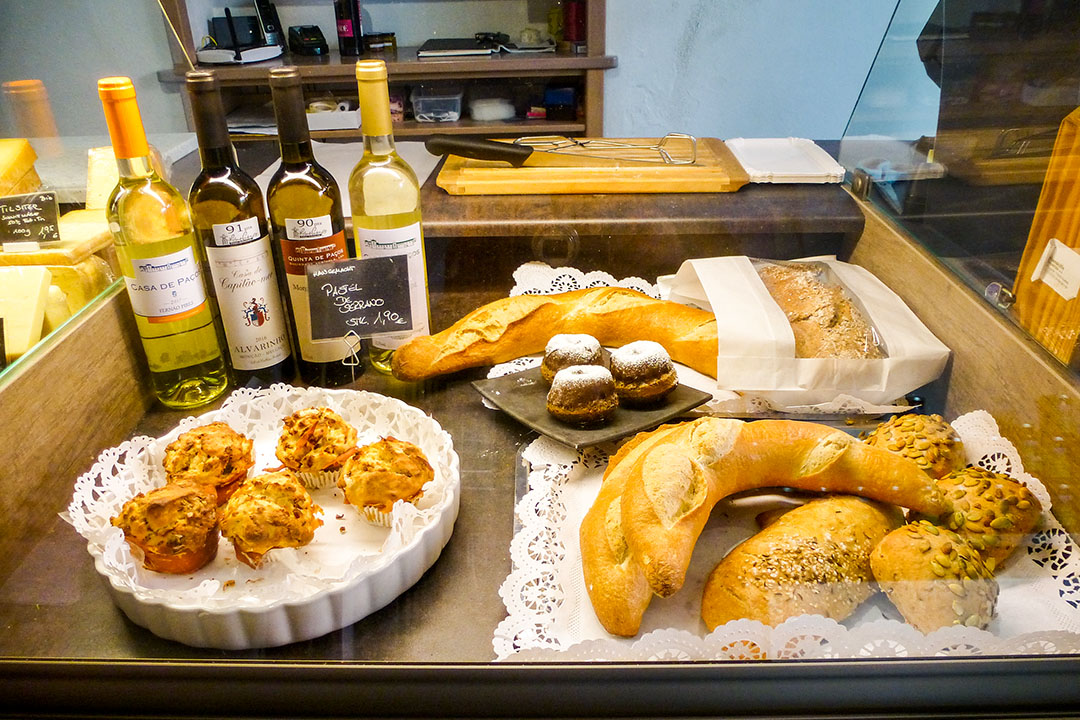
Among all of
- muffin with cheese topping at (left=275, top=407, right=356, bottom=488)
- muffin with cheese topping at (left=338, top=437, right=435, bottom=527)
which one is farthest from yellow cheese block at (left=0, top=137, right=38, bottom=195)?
muffin with cheese topping at (left=338, top=437, right=435, bottom=527)

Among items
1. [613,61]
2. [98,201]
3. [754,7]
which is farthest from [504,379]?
A: [613,61]

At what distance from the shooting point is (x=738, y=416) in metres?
0.87

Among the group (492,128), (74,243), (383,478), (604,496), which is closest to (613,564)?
(604,496)

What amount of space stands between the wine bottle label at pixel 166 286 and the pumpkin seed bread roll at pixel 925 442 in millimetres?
840

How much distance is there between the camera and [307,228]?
96 cm

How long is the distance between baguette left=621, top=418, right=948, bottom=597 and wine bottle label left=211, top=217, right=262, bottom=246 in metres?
0.59

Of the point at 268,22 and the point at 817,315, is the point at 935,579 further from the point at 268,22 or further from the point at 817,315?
the point at 268,22

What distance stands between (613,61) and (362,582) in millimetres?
2123

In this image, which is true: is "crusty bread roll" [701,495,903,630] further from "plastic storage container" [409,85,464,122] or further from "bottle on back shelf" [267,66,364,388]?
"plastic storage container" [409,85,464,122]

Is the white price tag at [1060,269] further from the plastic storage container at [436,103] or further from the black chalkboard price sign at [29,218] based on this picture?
the plastic storage container at [436,103]

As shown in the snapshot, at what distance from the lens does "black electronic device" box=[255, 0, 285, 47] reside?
8.11ft

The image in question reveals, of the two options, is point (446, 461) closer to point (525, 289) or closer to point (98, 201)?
point (525, 289)

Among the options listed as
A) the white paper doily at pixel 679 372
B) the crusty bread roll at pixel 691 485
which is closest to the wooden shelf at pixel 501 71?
the white paper doily at pixel 679 372

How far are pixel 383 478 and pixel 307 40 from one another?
7.51 feet
